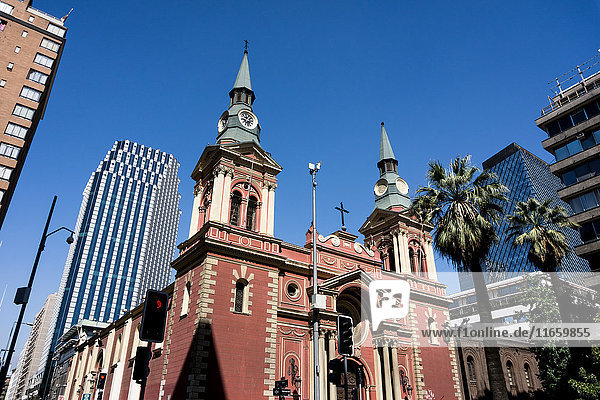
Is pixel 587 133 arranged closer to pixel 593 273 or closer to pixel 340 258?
pixel 593 273

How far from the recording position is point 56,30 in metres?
50.3

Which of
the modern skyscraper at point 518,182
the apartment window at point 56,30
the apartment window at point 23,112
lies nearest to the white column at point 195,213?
the apartment window at point 23,112

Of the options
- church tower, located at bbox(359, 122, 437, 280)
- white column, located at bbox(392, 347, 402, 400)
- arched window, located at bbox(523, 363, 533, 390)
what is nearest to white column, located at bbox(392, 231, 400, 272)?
church tower, located at bbox(359, 122, 437, 280)

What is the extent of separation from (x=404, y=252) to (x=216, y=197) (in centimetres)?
1841

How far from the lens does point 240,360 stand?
2377cm

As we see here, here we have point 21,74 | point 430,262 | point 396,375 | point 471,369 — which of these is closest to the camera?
point 396,375

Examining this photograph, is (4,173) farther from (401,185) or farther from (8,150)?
(401,185)

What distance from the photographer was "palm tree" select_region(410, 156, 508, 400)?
20345mm

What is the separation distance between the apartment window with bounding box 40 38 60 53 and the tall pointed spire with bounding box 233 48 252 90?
2802cm

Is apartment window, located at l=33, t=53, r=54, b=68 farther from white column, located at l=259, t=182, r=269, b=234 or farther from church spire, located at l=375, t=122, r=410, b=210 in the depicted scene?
church spire, located at l=375, t=122, r=410, b=210

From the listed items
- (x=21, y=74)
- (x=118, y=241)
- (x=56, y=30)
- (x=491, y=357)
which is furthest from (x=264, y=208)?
(x=118, y=241)

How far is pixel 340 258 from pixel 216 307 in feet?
38.9

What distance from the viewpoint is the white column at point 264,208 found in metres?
29.3

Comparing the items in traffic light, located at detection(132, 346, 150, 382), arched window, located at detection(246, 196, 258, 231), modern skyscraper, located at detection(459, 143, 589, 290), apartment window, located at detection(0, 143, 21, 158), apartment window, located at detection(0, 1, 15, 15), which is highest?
modern skyscraper, located at detection(459, 143, 589, 290)
